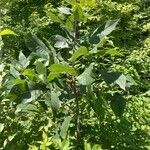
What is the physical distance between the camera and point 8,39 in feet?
27.6

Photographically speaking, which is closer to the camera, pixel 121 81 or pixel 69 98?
pixel 121 81

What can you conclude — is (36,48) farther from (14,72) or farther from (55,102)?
(55,102)

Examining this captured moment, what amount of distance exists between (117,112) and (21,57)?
0.75 m

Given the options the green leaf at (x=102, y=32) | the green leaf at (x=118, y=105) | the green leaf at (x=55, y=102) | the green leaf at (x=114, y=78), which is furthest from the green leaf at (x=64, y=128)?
the green leaf at (x=102, y=32)

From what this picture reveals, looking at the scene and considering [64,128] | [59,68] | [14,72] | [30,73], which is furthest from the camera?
[14,72]

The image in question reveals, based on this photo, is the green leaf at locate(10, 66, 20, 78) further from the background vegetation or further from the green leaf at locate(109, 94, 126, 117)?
the green leaf at locate(109, 94, 126, 117)

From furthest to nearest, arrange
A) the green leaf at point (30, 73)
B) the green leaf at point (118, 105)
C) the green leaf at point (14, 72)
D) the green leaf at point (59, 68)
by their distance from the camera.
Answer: the green leaf at point (14, 72) < the green leaf at point (118, 105) < the green leaf at point (30, 73) < the green leaf at point (59, 68)

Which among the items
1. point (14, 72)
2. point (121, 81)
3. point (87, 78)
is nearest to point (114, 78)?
point (121, 81)

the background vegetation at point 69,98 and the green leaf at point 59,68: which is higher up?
the green leaf at point 59,68

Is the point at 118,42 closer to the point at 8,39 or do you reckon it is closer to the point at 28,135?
the point at 8,39

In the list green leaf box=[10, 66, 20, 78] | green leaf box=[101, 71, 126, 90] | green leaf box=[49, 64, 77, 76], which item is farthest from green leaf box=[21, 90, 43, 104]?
green leaf box=[101, 71, 126, 90]

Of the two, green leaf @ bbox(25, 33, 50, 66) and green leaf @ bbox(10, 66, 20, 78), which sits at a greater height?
green leaf @ bbox(25, 33, 50, 66)

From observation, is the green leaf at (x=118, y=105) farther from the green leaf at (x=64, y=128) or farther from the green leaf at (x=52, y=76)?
the green leaf at (x=52, y=76)

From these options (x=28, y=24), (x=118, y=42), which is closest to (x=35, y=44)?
(x=118, y=42)
